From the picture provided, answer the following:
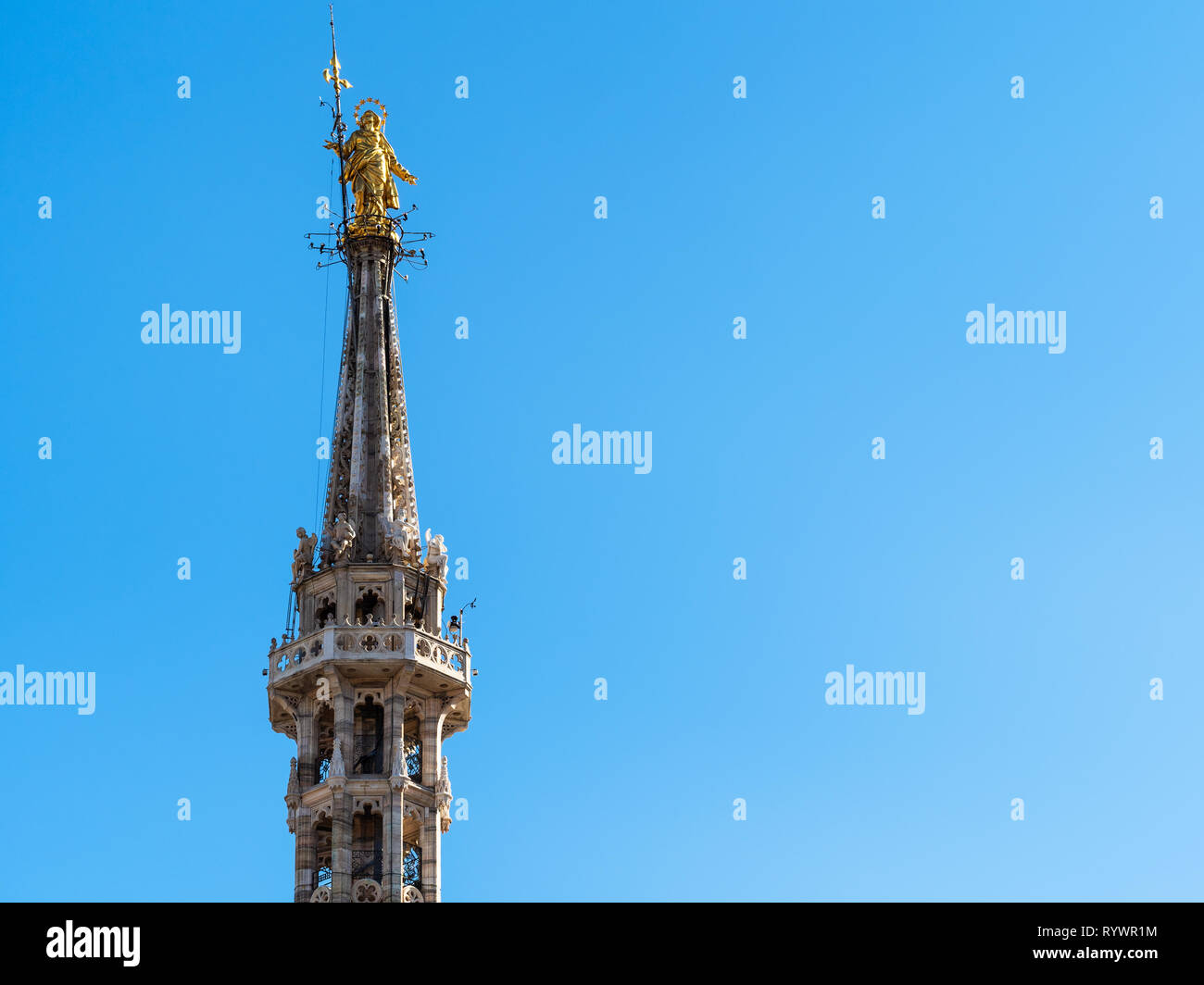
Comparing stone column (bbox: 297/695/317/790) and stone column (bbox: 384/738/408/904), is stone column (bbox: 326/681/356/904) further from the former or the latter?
stone column (bbox: 297/695/317/790)

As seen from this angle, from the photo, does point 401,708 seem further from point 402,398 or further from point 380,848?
point 402,398

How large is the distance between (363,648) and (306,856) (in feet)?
32.0

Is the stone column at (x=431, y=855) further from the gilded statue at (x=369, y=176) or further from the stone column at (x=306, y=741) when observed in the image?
the gilded statue at (x=369, y=176)

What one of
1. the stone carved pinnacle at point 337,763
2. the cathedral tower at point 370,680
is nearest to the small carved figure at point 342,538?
the cathedral tower at point 370,680

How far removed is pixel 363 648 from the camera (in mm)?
116312

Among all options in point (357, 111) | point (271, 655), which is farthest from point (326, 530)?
point (357, 111)

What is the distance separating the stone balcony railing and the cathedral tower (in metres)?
0.06

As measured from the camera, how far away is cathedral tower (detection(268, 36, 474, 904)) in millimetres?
114375

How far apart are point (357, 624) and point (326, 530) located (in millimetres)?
7292

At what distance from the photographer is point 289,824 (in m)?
116

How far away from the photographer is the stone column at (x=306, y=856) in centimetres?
11406

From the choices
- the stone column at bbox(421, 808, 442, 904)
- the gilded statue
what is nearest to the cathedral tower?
the stone column at bbox(421, 808, 442, 904)

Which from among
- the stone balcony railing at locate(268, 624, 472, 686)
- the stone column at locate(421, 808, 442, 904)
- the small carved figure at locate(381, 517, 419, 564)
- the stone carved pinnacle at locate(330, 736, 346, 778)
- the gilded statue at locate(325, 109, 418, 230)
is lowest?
the stone column at locate(421, 808, 442, 904)
